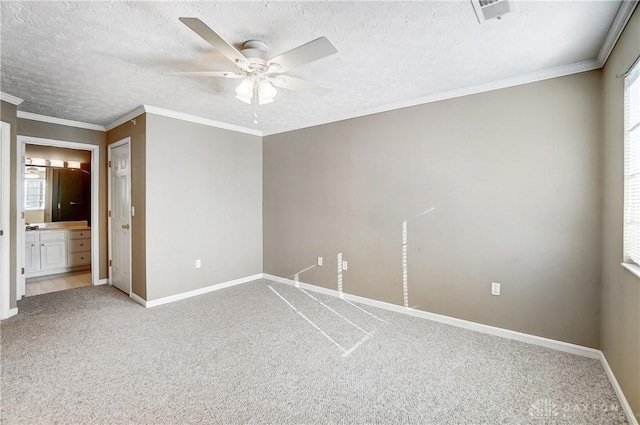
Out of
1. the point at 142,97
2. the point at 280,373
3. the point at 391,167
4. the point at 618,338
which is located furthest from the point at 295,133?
the point at 618,338

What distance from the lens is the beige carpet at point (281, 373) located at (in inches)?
67.9

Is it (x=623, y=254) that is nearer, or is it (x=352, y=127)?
(x=623, y=254)

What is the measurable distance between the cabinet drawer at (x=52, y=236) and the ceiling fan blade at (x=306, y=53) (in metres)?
5.42

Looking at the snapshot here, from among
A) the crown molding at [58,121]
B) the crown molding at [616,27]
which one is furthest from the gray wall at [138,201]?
the crown molding at [616,27]

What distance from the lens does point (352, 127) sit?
3.66 m

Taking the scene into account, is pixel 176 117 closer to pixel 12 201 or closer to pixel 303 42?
pixel 12 201

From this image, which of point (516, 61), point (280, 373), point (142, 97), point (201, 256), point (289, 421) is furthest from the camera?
point (201, 256)

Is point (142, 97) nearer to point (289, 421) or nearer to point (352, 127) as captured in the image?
point (352, 127)

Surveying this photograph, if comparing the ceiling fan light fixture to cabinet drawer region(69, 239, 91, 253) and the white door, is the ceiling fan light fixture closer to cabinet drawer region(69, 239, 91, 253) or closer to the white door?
the white door

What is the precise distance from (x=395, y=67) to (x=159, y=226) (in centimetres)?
320

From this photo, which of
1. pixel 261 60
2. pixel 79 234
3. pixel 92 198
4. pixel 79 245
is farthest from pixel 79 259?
pixel 261 60

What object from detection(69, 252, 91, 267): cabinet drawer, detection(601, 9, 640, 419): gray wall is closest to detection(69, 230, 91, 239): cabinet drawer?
detection(69, 252, 91, 267): cabinet drawer

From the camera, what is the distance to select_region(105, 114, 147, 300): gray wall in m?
3.47

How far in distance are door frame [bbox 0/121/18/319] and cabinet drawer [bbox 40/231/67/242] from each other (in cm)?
215
